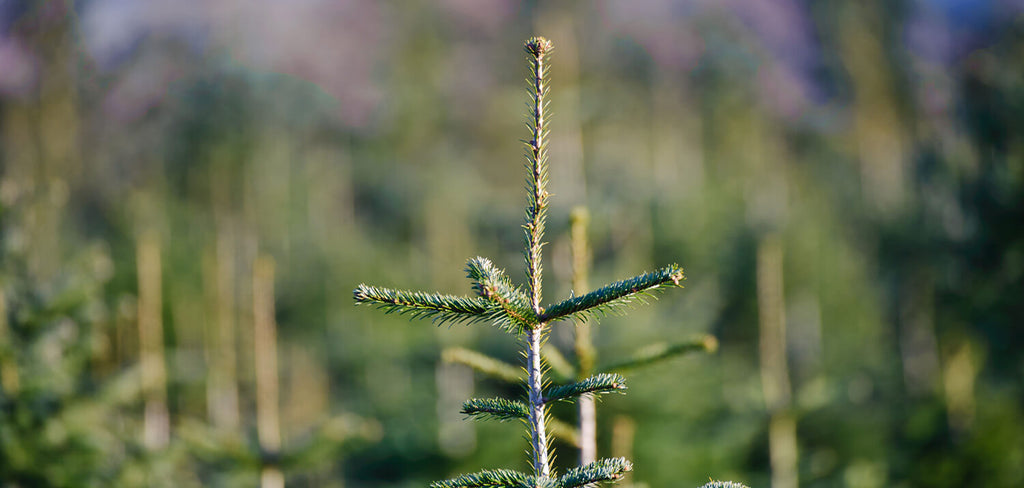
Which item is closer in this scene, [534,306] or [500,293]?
[500,293]

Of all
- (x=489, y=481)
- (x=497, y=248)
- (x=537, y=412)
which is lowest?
(x=489, y=481)

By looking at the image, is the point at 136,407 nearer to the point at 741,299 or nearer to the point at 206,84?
the point at 741,299

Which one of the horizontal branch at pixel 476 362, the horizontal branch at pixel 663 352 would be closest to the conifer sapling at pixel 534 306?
the horizontal branch at pixel 476 362

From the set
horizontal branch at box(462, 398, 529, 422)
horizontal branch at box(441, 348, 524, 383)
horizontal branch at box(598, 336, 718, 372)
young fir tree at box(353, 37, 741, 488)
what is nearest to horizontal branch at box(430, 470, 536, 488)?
young fir tree at box(353, 37, 741, 488)

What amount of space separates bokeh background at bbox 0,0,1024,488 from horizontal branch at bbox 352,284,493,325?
1.20 metres

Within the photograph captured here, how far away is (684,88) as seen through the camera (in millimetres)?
27969

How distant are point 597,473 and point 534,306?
39 centimetres

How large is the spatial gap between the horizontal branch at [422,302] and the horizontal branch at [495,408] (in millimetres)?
196

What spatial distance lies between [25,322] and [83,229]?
517 inches

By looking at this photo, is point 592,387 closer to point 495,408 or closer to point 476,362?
point 495,408

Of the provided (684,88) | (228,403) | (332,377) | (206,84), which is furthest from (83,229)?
(684,88)

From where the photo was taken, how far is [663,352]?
7.61 ft

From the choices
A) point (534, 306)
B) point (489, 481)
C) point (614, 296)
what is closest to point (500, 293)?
point (534, 306)

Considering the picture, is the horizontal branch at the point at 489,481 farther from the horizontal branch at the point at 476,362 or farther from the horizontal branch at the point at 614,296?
the horizontal branch at the point at 476,362
